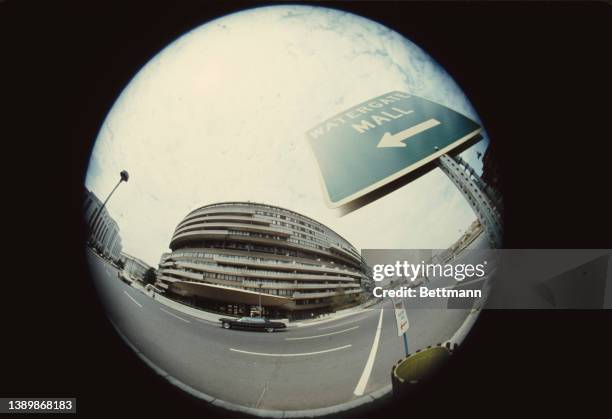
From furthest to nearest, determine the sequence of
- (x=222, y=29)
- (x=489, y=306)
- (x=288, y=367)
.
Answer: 1. (x=489, y=306)
2. (x=222, y=29)
3. (x=288, y=367)

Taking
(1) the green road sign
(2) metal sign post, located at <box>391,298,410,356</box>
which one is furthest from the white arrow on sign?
(2) metal sign post, located at <box>391,298,410,356</box>

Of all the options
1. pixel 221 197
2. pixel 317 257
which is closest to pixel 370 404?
pixel 317 257

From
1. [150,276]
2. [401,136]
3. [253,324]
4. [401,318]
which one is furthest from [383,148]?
[150,276]

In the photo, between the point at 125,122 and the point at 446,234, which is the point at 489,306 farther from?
Result: the point at 125,122

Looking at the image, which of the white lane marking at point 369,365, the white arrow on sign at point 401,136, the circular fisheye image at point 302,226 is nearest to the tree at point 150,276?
the circular fisheye image at point 302,226

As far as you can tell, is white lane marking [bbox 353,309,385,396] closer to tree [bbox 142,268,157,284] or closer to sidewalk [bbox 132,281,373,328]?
sidewalk [bbox 132,281,373,328]

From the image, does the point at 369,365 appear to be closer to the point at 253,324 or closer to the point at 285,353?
the point at 285,353

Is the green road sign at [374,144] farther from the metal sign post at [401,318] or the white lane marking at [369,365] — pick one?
the white lane marking at [369,365]
